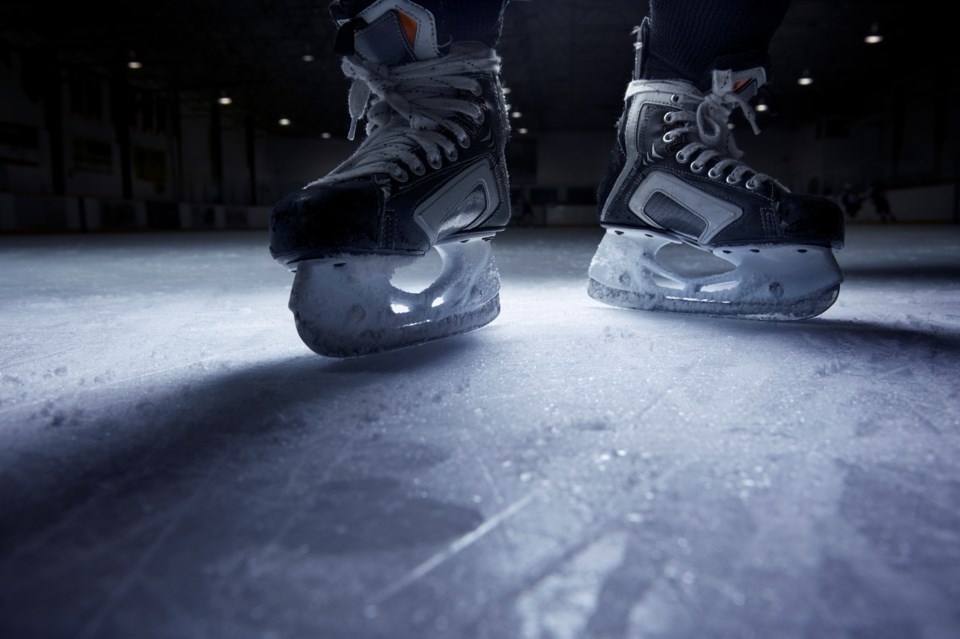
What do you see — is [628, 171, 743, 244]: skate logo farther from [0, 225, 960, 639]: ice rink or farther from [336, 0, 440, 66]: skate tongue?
[336, 0, 440, 66]: skate tongue

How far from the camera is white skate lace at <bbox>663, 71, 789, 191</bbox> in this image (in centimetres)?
111

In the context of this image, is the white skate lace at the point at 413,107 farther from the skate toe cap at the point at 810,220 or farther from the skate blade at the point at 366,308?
the skate toe cap at the point at 810,220

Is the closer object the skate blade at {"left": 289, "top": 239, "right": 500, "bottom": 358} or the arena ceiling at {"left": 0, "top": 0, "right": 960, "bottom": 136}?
the skate blade at {"left": 289, "top": 239, "right": 500, "bottom": 358}

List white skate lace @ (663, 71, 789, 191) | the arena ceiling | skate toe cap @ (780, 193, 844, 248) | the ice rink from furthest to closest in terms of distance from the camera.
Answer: the arena ceiling
white skate lace @ (663, 71, 789, 191)
skate toe cap @ (780, 193, 844, 248)
the ice rink

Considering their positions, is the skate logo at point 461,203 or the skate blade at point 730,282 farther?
the skate blade at point 730,282

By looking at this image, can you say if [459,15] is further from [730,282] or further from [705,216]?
[730,282]

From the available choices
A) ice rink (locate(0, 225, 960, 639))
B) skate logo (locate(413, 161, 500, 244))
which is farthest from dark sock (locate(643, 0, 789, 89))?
ice rink (locate(0, 225, 960, 639))

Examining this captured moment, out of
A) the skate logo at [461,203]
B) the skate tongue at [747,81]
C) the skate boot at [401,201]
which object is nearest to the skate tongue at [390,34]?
the skate boot at [401,201]

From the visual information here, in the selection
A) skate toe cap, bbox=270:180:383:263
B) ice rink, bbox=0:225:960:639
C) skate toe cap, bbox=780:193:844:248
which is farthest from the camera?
skate toe cap, bbox=780:193:844:248

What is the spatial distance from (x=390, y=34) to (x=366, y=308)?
0.39 m

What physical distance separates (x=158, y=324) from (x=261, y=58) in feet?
44.5

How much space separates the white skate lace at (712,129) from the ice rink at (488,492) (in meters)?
0.36

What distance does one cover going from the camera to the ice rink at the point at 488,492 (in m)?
0.32

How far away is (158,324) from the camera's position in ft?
3.88
